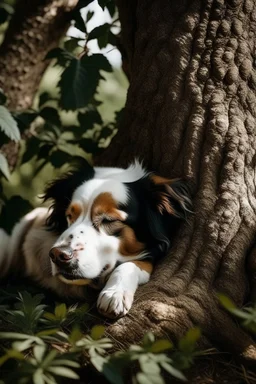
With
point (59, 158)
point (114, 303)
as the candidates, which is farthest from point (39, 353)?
point (59, 158)

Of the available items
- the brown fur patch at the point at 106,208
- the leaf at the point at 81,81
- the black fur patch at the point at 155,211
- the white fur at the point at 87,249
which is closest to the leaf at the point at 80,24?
the leaf at the point at 81,81

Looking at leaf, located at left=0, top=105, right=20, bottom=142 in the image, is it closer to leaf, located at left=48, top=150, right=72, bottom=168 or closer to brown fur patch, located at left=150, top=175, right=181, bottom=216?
leaf, located at left=48, top=150, right=72, bottom=168

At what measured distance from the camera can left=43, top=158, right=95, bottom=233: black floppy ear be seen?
359 cm

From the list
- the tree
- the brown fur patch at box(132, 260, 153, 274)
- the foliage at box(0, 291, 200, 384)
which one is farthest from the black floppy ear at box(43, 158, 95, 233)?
the foliage at box(0, 291, 200, 384)

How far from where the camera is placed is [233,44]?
3604 mm

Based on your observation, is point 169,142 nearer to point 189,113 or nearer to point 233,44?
point 189,113

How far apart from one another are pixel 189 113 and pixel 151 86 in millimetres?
330

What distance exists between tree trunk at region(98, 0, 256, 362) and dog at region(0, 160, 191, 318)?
0.09 meters

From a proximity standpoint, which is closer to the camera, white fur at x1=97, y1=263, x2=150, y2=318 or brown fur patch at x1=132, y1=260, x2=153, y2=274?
white fur at x1=97, y1=263, x2=150, y2=318

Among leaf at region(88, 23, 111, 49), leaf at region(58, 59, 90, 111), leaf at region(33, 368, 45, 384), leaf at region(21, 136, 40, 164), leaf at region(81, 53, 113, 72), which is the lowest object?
leaf at region(21, 136, 40, 164)

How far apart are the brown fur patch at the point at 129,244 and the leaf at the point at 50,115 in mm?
1958

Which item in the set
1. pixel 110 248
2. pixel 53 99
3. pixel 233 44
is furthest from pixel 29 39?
pixel 110 248

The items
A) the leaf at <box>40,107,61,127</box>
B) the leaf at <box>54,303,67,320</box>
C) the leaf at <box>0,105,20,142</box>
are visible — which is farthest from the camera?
the leaf at <box>40,107,61,127</box>

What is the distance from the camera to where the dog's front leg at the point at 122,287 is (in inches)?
113
